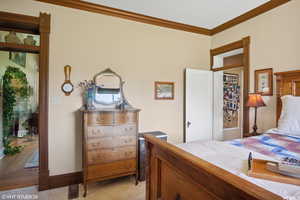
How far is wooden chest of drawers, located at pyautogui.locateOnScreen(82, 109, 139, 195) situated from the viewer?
2.25 m

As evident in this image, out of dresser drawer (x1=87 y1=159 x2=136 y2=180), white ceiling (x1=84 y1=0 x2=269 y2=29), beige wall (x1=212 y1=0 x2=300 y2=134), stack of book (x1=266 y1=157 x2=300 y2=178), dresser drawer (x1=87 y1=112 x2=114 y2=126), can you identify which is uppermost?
white ceiling (x1=84 y1=0 x2=269 y2=29)

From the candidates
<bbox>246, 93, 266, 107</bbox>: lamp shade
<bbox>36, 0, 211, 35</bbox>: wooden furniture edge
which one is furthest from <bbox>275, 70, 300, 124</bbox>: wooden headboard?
<bbox>36, 0, 211, 35</bbox>: wooden furniture edge

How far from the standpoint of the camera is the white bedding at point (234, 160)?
2.42ft

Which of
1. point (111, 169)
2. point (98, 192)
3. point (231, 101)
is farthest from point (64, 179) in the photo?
point (231, 101)

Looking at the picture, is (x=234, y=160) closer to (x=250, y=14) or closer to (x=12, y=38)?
(x=250, y=14)

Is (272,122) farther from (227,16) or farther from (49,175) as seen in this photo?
(49,175)

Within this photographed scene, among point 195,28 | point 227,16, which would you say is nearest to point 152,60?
point 195,28

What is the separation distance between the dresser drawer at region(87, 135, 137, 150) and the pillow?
1939 millimetres

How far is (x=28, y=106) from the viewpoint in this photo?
5184mm

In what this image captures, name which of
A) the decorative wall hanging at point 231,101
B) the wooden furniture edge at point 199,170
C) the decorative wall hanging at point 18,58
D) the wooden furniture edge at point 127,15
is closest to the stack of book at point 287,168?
the wooden furniture edge at point 199,170

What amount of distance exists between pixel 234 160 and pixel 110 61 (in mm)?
2325

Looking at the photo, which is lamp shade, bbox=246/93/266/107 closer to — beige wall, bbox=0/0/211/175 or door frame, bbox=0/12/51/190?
beige wall, bbox=0/0/211/175

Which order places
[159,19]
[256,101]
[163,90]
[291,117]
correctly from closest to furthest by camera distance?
[291,117] < [256,101] < [159,19] < [163,90]

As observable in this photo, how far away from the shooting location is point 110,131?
7.76 ft
